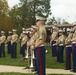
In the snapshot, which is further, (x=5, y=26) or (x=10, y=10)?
(x=10, y=10)

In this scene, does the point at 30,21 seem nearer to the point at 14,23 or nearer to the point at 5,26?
the point at 14,23

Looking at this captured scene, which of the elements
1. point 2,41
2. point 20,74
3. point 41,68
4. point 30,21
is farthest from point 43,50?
point 30,21

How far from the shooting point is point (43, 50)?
1067cm

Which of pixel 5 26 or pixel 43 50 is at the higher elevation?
pixel 5 26

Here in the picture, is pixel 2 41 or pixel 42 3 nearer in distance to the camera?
pixel 2 41

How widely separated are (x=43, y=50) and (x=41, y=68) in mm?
582

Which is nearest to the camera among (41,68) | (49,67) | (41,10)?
(41,68)

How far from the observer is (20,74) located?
1288 centimetres

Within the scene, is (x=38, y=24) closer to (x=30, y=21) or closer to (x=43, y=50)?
(x=43, y=50)

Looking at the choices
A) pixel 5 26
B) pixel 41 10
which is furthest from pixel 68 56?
pixel 41 10

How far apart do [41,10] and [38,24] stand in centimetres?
6172

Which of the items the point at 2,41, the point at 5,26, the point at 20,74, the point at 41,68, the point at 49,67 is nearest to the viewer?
the point at 41,68

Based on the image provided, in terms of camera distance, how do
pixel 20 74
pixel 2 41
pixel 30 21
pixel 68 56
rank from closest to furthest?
pixel 20 74 < pixel 68 56 < pixel 2 41 < pixel 30 21

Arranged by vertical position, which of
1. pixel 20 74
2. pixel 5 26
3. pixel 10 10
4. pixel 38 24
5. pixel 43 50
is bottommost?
pixel 20 74
